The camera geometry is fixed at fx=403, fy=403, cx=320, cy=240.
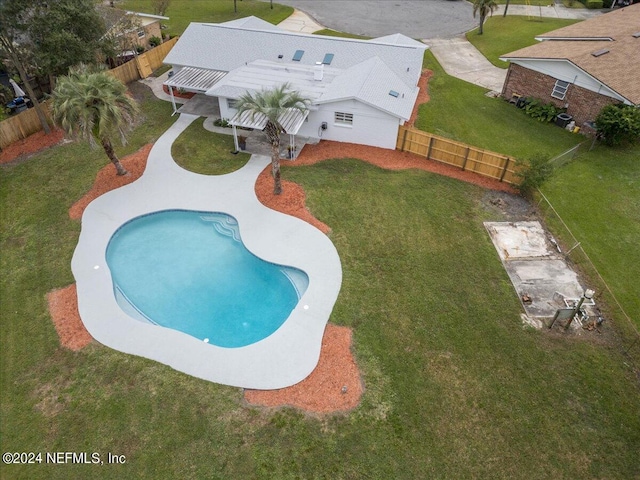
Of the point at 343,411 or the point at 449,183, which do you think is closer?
the point at 343,411

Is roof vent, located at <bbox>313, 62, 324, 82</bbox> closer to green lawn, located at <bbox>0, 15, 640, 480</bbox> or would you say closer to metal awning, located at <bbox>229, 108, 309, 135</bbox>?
metal awning, located at <bbox>229, 108, 309, 135</bbox>

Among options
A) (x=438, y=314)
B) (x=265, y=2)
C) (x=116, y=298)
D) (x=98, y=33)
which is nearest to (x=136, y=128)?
(x=98, y=33)

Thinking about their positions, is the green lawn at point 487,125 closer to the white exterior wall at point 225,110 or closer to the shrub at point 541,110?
the shrub at point 541,110

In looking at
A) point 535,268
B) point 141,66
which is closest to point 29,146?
point 141,66

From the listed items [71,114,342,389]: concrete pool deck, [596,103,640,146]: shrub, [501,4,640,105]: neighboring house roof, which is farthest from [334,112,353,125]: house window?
[596,103,640,146]: shrub

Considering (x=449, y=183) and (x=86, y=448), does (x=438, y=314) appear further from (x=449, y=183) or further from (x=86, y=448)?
(x=86, y=448)

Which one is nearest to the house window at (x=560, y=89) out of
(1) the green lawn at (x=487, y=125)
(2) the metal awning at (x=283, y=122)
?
(1) the green lawn at (x=487, y=125)
